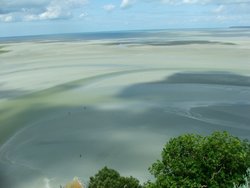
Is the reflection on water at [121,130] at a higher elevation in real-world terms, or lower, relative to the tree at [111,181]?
higher

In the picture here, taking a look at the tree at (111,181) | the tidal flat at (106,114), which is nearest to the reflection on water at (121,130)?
the tidal flat at (106,114)

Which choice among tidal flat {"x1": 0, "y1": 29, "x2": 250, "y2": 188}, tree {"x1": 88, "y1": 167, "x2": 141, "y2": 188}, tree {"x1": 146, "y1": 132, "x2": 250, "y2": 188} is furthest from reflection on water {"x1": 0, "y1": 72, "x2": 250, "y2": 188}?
tree {"x1": 146, "y1": 132, "x2": 250, "y2": 188}

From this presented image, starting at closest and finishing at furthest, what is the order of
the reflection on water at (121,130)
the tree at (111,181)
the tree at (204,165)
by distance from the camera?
the tree at (204,165) < the tree at (111,181) < the reflection on water at (121,130)

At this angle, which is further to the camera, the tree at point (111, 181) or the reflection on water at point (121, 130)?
the reflection on water at point (121, 130)

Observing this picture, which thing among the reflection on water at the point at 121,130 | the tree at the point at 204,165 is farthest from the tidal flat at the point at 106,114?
the tree at the point at 204,165

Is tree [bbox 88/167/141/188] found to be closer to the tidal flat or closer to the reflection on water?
the tidal flat

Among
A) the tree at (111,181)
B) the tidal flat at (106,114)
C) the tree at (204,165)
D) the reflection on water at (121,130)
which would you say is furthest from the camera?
the tidal flat at (106,114)

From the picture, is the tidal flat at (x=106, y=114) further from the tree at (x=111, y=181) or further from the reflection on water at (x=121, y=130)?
the tree at (x=111, y=181)
